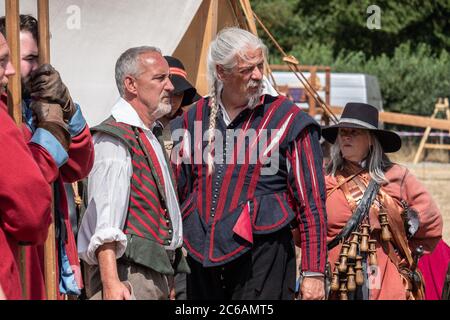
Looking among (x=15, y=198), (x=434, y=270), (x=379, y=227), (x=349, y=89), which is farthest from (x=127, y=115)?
(x=349, y=89)

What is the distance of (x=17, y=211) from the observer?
298 cm

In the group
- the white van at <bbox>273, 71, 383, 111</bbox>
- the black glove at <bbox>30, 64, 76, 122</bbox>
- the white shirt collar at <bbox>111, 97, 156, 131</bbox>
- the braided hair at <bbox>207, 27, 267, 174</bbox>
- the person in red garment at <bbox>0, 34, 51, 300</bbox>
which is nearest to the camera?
the person in red garment at <bbox>0, 34, 51, 300</bbox>

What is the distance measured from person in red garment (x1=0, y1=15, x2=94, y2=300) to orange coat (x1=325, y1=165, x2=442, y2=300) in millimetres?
1770

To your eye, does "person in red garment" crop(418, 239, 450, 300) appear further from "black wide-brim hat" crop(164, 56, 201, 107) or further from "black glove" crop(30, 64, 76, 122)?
"black glove" crop(30, 64, 76, 122)

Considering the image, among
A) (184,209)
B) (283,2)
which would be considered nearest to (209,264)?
(184,209)

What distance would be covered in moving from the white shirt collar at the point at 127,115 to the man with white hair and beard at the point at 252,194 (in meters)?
0.39

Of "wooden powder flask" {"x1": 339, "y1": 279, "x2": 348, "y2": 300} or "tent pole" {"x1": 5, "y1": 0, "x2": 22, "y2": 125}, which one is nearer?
"tent pole" {"x1": 5, "y1": 0, "x2": 22, "y2": 125}

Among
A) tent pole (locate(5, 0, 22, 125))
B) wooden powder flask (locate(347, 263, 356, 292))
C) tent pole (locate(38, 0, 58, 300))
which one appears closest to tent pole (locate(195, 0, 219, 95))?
wooden powder flask (locate(347, 263, 356, 292))

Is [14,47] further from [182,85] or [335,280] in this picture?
[182,85]

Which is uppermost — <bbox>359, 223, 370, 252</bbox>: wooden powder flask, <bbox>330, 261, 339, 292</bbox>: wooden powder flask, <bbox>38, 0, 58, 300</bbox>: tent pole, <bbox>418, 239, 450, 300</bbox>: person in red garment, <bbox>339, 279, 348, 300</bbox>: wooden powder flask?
<bbox>38, 0, 58, 300</bbox>: tent pole

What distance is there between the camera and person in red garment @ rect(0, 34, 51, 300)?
9.62 ft

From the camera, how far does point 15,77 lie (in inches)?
129

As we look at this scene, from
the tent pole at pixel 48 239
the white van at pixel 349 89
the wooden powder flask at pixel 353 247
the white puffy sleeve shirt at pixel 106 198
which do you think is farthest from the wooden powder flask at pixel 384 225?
the white van at pixel 349 89
